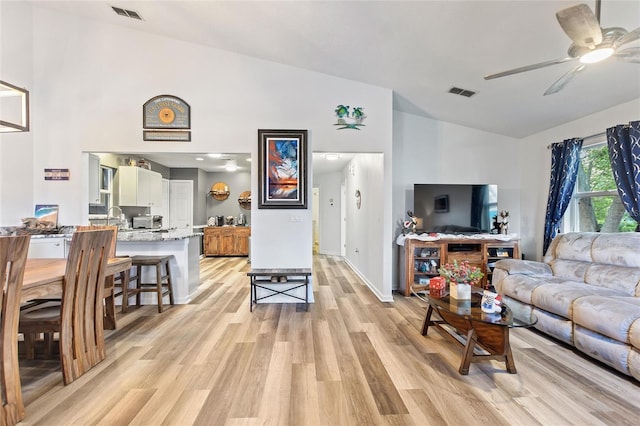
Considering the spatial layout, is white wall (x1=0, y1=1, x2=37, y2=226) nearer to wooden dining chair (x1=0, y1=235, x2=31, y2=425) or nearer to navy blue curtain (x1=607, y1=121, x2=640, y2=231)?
wooden dining chair (x1=0, y1=235, x2=31, y2=425)

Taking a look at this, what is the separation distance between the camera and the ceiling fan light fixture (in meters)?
1.87

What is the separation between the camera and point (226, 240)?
7.82 metres

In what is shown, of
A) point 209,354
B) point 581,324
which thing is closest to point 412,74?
point 581,324

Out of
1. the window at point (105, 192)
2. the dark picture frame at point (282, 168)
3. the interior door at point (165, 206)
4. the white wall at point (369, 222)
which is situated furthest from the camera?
the interior door at point (165, 206)

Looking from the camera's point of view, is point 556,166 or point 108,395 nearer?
point 108,395

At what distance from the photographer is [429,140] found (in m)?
4.86

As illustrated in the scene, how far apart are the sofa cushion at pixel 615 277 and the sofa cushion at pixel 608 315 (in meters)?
0.27

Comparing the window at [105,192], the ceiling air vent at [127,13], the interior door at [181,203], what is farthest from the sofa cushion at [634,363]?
the interior door at [181,203]

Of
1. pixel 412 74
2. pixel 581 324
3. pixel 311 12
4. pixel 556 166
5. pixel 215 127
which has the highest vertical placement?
pixel 311 12

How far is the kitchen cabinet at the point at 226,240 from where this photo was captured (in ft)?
25.6

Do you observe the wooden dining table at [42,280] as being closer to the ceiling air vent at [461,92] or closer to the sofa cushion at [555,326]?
the sofa cushion at [555,326]

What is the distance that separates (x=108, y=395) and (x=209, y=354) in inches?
29.5

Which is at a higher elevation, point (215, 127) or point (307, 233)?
point (215, 127)

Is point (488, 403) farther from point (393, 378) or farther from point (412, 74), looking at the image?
point (412, 74)
